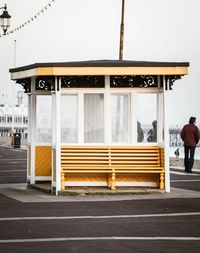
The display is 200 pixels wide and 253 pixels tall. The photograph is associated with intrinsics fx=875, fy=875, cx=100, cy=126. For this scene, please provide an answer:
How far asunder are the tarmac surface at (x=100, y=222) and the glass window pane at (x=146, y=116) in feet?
4.88

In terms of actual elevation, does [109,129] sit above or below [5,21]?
below

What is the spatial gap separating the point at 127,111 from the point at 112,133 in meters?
0.65

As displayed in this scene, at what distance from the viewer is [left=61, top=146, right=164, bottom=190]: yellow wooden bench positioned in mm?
20406

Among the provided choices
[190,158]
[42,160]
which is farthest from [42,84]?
[190,158]

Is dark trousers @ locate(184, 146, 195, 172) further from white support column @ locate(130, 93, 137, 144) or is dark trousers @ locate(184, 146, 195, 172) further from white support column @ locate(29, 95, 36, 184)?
white support column @ locate(130, 93, 137, 144)

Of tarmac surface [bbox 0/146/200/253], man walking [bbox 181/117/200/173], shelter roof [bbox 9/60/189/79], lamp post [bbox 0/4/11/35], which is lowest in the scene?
tarmac surface [bbox 0/146/200/253]

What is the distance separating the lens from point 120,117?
69.0ft

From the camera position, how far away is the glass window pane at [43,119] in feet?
73.0

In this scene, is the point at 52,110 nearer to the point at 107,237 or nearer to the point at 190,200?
the point at 190,200

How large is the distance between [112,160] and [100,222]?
256 inches

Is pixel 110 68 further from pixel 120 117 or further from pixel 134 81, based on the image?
pixel 120 117

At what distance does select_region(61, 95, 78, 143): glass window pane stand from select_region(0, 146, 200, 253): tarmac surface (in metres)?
1.50

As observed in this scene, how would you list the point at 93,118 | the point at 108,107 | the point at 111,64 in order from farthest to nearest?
the point at 93,118 → the point at 108,107 → the point at 111,64

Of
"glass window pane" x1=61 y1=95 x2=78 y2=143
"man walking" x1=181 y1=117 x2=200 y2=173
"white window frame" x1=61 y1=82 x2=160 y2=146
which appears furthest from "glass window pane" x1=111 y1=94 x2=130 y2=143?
"man walking" x1=181 y1=117 x2=200 y2=173
